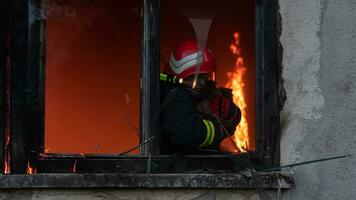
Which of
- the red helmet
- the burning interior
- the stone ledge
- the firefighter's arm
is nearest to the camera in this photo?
the stone ledge

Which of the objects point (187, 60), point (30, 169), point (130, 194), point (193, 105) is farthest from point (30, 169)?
point (187, 60)

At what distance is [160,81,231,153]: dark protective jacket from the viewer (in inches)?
167

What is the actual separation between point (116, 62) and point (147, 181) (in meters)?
1.08

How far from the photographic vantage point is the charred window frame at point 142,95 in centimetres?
408

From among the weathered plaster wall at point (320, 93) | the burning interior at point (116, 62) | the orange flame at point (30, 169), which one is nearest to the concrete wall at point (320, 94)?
the weathered plaster wall at point (320, 93)

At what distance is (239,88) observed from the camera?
4.62 m

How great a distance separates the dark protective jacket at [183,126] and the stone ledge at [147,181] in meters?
0.22

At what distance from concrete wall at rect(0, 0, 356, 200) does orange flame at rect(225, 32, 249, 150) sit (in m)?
0.32

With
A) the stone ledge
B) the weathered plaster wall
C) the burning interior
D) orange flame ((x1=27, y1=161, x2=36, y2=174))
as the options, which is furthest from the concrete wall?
orange flame ((x1=27, y1=161, x2=36, y2=174))

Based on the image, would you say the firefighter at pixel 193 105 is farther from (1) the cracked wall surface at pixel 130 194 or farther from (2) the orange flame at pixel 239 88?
(1) the cracked wall surface at pixel 130 194

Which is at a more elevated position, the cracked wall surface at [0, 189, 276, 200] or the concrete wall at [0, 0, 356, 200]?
the concrete wall at [0, 0, 356, 200]

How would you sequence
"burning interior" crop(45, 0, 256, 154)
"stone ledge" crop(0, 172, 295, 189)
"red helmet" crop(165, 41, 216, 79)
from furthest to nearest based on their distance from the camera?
"red helmet" crop(165, 41, 216, 79) < "burning interior" crop(45, 0, 256, 154) < "stone ledge" crop(0, 172, 295, 189)

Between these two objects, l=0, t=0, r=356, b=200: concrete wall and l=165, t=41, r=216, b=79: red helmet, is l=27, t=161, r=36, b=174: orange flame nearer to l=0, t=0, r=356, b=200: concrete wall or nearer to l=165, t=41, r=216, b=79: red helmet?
l=165, t=41, r=216, b=79: red helmet

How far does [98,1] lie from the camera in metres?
4.53
